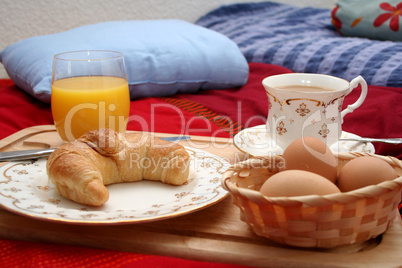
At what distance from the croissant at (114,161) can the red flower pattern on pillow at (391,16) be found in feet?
4.21

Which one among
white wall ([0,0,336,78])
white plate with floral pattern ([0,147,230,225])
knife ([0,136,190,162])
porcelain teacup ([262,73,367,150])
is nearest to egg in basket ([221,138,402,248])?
white plate with floral pattern ([0,147,230,225])

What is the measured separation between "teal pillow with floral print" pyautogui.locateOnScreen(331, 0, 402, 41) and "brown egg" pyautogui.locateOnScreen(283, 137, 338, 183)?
1.26 meters

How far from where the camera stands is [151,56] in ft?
4.56

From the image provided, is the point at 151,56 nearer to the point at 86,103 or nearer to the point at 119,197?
the point at 86,103

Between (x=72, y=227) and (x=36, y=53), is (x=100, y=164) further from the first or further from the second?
(x=36, y=53)

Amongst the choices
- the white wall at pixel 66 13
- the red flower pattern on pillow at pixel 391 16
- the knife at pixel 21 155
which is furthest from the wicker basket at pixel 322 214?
the white wall at pixel 66 13

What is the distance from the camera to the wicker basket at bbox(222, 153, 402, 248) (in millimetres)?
499

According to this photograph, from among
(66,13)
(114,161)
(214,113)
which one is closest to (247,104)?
(214,113)

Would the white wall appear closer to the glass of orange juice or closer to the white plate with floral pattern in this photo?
the glass of orange juice

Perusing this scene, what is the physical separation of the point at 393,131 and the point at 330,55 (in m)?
0.54

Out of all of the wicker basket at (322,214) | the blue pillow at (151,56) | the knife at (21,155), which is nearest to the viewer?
the wicker basket at (322,214)

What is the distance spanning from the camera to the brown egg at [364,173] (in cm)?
56

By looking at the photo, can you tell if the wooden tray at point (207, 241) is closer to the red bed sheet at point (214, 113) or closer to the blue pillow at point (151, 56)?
the red bed sheet at point (214, 113)

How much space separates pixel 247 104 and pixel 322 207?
32.0 inches
